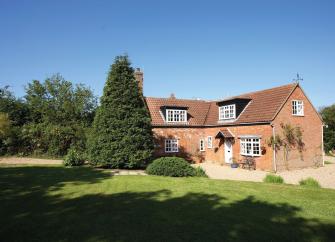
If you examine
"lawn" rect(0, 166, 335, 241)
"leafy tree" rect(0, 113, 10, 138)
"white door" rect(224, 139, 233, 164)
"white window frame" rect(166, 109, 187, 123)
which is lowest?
"lawn" rect(0, 166, 335, 241)

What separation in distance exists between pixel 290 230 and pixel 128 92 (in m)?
17.1

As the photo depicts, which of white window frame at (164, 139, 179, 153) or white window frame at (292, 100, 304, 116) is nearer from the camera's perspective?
white window frame at (292, 100, 304, 116)

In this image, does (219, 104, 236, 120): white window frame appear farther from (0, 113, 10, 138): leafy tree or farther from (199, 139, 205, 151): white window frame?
(0, 113, 10, 138): leafy tree

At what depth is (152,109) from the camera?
30.0 meters

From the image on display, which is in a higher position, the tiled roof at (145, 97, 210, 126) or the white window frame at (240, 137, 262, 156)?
the tiled roof at (145, 97, 210, 126)

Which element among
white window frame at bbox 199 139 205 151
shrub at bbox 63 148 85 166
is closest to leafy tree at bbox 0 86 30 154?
shrub at bbox 63 148 85 166

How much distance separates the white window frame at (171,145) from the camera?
29.2m

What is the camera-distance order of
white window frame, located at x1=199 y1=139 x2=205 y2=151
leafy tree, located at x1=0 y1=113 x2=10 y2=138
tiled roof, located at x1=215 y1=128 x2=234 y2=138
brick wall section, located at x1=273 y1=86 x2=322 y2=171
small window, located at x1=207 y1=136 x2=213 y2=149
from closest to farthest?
brick wall section, located at x1=273 y1=86 x2=322 y2=171, tiled roof, located at x1=215 y1=128 x2=234 y2=138, leafy tree, located at x1=0 y1=113 x2=10 y2=138, small window, located at x1=207 y1=136 x2=213 y2=149, white window frame, located at x1=199 y1=139 x2=205 y2=151

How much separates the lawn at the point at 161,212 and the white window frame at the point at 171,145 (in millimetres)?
15627

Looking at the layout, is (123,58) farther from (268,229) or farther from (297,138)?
(268,229)

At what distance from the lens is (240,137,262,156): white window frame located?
23391 mm

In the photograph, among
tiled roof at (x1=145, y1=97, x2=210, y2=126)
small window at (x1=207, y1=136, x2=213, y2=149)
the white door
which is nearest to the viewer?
the white door

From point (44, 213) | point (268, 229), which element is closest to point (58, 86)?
point (44, 213)

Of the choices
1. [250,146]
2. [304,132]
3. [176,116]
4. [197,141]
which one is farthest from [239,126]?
[176,116]
